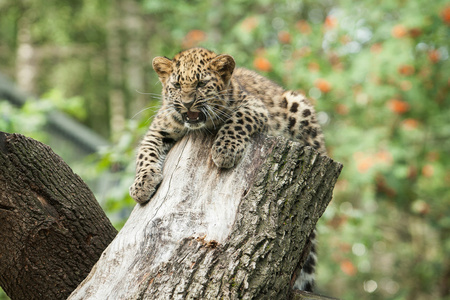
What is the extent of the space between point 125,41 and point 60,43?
2009mm

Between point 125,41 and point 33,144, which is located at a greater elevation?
point 125,41

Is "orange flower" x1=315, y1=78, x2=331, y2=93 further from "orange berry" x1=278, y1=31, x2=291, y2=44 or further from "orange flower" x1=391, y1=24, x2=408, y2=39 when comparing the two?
"orange flower" x1=391, y1=24, x2=408, y2=39

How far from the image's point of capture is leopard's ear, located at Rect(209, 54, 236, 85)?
16.6 ft

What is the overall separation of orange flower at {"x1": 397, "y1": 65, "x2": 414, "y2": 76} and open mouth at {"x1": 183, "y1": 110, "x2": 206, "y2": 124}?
→ 598 centimetres

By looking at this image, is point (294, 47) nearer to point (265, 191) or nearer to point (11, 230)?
point (265, 191)

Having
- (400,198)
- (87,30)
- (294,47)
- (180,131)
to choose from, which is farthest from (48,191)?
(87,30)

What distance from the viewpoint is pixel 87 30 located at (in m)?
20.0

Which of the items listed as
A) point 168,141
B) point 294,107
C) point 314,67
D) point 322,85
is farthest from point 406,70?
point 168,141

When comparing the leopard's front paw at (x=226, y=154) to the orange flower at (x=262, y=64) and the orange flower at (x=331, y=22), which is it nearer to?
the orange flower at (x=262, y=64)

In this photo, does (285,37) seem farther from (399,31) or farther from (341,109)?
(399,31)

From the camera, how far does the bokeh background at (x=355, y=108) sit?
929 centimetres

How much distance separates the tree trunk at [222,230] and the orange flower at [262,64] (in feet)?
18.4

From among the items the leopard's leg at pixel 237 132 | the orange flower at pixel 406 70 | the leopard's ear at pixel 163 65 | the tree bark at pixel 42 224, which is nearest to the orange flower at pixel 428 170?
the orange flower at pixel 406 70

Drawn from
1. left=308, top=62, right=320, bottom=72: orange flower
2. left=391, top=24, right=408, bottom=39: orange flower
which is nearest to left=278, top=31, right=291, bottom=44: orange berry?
left=308, top=62, right=320, bottom=72: orange flower
